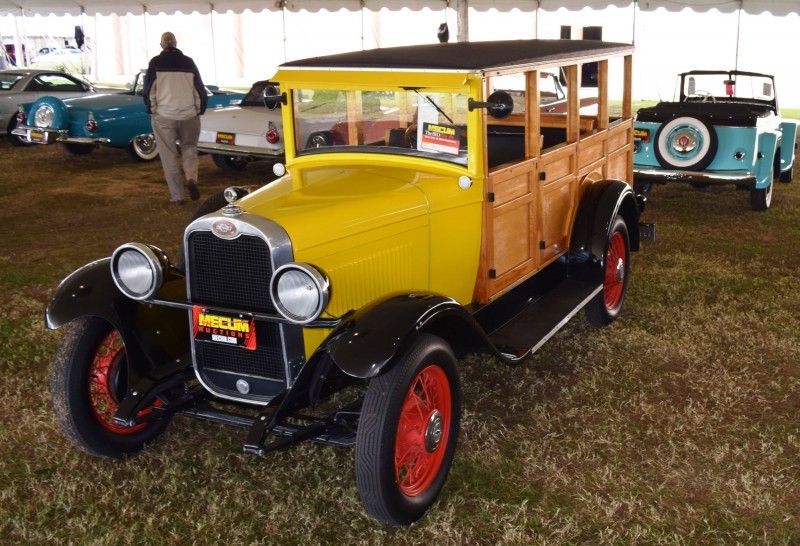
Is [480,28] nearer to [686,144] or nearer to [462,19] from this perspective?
[462,19]

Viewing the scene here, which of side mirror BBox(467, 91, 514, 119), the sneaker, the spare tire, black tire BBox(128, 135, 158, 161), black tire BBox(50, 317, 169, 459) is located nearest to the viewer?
black tire BBox(50, 317, 169, 459)

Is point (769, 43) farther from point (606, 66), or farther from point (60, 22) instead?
point (60, 22)

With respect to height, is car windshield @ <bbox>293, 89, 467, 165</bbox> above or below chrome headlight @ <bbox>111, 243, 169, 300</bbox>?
above

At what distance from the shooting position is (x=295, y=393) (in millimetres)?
3170

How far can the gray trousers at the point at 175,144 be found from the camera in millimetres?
8820

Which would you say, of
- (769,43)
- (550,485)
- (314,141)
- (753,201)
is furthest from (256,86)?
(769,43)

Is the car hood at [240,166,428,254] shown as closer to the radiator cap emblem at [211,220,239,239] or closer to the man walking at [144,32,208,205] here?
the radiator cap emblem at [211,220,239,239]

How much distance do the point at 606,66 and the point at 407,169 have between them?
2.12m

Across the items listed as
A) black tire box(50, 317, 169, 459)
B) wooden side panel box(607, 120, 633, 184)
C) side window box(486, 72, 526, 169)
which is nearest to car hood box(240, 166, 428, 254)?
black tire box(50, 317, 169, 459)

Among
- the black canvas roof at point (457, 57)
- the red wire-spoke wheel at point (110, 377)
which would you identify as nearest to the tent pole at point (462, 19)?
the black canvas roof at point (457, 57)

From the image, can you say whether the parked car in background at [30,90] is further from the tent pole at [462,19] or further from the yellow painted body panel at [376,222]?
the yellow painted body panel at [376,222]

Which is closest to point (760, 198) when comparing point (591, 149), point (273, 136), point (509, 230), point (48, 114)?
point (591, 149)

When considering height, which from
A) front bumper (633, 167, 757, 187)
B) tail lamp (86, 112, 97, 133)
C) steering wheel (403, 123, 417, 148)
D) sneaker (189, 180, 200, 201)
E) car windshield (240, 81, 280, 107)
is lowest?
sneaker (189, 180, 200, 201)

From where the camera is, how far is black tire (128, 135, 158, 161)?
12312mm
